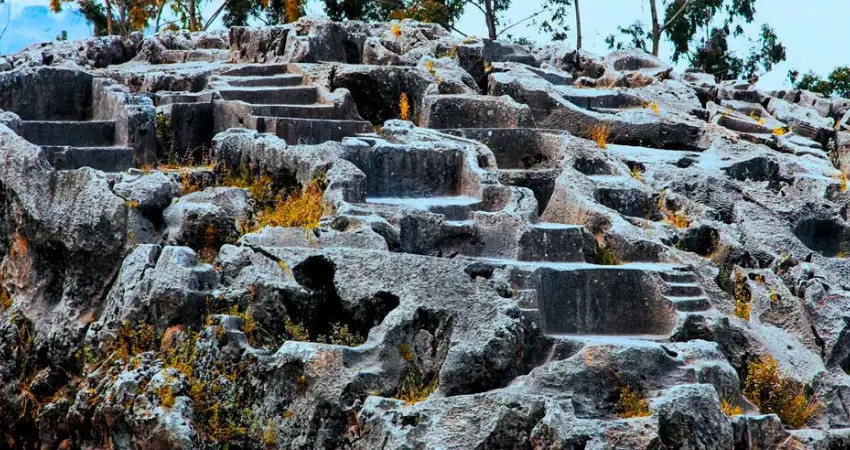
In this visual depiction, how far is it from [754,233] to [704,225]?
91cm

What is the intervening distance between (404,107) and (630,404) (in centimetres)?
874

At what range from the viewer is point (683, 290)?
1510 centimetres

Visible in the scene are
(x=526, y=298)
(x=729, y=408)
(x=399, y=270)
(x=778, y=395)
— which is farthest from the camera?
(x=778, y=395)

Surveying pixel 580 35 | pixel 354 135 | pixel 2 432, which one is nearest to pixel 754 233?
pixel 354 135

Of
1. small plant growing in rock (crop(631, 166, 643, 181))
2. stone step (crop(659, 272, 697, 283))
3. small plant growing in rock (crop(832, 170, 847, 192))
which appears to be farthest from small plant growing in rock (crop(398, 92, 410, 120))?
stone step (crop(659, 272, 697, 283))

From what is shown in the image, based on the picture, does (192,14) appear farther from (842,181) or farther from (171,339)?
(171,339)

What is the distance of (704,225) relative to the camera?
1695cm

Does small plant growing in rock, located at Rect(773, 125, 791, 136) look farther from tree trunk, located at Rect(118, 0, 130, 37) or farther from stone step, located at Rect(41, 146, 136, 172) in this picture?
tree trunk, located at Rect(118, 0, 130, 37)

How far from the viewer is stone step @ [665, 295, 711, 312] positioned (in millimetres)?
14844

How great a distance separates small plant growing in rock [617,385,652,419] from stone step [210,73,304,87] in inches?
380

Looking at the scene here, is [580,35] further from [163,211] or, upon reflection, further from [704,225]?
[163,211]

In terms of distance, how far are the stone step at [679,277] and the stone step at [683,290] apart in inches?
3.5

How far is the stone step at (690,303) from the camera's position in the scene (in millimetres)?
14844

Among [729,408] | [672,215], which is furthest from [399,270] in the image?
[672,215]
